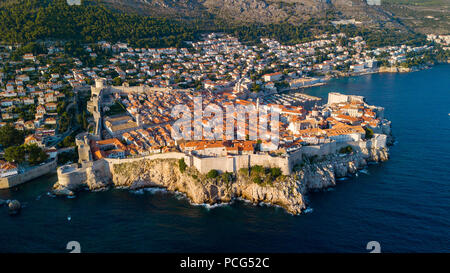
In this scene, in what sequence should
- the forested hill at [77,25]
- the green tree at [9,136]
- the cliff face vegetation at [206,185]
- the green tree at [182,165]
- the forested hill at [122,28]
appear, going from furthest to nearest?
the forested hill at [122,28] < the forested hill at [77,25] < the green tree at [9,136] < the green tree at [182,165] < the cliff face vegetation at [206,185]

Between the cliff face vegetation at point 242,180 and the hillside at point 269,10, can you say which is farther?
the hillside at point 269,10

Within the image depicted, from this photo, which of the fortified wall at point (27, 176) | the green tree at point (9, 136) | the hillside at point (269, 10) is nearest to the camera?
the fortified wall at point (27, 176)

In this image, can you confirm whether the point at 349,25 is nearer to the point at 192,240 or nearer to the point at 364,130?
the point at 364,130

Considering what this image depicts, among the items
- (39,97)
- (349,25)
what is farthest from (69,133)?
(349,25)

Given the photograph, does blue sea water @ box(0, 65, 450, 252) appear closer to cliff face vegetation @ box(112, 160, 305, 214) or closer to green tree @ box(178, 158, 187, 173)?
cliff face vegetation @ box(112, 160, 305, 214)

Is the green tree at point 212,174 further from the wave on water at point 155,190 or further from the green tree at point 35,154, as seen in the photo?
the green tree at point 35,154

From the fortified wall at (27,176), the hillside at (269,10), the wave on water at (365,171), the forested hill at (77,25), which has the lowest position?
the wave on water at (365,171)

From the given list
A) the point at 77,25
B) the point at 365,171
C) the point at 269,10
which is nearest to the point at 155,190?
the point at 365,171

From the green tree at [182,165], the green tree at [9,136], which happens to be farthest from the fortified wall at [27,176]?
the green tree at [182,165]
